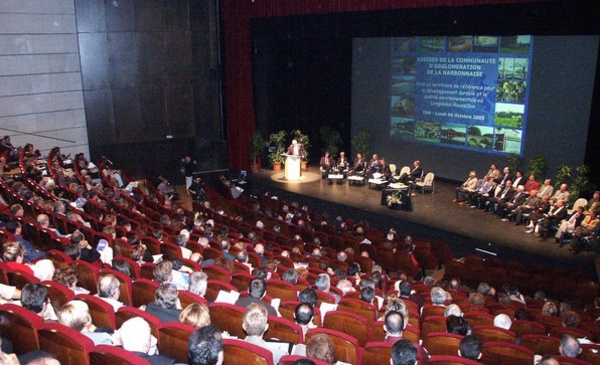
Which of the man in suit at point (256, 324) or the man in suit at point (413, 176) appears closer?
the man in suit at point (256, 324)

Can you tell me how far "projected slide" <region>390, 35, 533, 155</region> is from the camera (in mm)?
13188

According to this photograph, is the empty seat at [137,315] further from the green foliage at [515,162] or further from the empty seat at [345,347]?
the green foliage at [515,162]

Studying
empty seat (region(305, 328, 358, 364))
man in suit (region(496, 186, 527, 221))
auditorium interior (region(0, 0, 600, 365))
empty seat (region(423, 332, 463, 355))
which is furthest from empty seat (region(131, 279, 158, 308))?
man in suit (region(496, 186, 527, 221))

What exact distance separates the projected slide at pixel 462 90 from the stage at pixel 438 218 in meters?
1.54

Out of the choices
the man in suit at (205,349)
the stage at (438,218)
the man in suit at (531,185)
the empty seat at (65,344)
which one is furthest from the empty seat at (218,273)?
the man in suit at (531,185)

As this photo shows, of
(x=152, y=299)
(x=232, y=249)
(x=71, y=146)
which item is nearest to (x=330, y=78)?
(x=71, y=146)

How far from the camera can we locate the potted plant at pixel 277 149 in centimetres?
1592

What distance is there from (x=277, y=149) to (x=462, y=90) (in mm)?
5318

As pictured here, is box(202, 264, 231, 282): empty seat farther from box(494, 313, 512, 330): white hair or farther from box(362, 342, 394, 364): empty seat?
box(494, 313, 512, 330): white hair

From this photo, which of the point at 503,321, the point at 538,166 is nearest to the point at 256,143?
the point at 538,166

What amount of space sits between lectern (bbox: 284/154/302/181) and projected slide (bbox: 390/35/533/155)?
3.07 m

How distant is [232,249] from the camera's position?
279 inches

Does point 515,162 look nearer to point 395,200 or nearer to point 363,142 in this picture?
point 395,200

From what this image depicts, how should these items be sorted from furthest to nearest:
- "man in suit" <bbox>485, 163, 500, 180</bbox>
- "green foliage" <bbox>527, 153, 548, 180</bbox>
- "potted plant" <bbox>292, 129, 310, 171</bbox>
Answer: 1. "potted plant" <bbox>292, 129, 310, 171</bbox>
2. "man in suit" <bbox>485, 163, 500, 180</bbox>
3. "green foliage" <bbox>527, 153, 548, 180</bbox>
